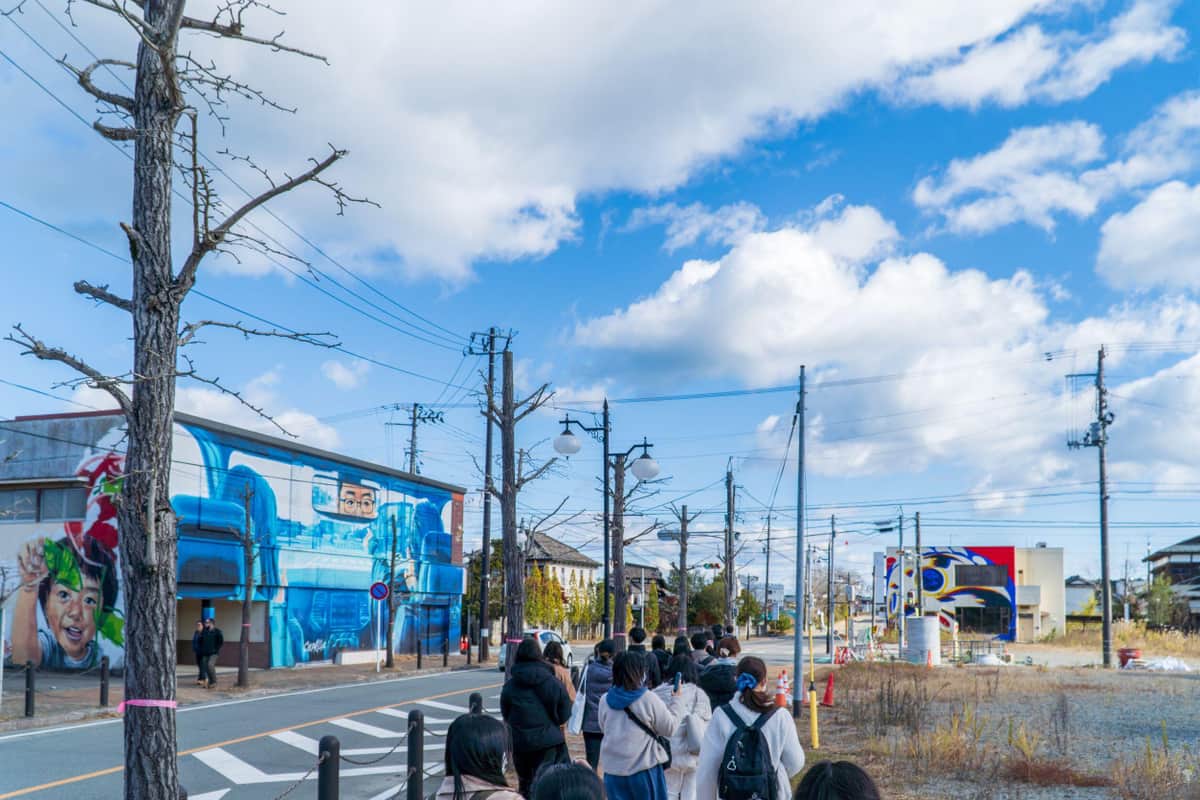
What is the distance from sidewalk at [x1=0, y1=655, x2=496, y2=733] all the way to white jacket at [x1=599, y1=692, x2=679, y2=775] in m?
14.0

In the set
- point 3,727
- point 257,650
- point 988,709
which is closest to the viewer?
point 3,727

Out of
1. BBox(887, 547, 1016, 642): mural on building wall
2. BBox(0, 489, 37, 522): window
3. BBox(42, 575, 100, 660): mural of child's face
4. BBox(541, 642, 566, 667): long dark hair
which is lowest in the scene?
BBox(887, 547, 1016, 642): mural on building wall

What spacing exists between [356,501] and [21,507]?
42.2 ft

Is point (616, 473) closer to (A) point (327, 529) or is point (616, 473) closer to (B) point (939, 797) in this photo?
(A) point (327, 529)

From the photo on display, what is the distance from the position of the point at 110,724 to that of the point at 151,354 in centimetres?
1618

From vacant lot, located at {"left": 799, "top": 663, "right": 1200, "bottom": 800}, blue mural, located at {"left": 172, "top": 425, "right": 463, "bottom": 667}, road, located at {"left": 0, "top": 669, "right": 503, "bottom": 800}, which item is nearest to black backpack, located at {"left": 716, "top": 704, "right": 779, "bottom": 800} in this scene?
vacant lot, located at {"left": 799, "top": 663, "right": 1200, "bottom": 800}

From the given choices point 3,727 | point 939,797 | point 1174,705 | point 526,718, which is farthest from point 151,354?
point 1174,705

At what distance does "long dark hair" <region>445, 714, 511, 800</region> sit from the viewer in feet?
13.3

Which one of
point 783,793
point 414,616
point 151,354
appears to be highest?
point 151,354

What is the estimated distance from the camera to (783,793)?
602cm

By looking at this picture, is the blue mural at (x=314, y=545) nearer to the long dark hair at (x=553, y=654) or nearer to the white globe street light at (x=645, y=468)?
the white globe street light at (x=645, y=468)

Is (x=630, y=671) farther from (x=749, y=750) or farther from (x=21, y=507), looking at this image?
(x=21, y=507)

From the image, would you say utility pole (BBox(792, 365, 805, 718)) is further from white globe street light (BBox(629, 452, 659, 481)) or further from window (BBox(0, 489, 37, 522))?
window (BBox(0, 489, 37, 522))

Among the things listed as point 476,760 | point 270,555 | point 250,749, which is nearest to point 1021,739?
point 250,749
